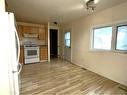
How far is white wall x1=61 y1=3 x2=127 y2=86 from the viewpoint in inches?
103

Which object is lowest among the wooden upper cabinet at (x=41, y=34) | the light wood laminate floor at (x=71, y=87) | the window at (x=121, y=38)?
the light wood laminate floor at (x=71, y=87)

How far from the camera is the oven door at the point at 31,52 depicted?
472 centimetres

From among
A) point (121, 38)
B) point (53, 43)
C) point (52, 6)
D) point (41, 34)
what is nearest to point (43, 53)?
point (41, 34)

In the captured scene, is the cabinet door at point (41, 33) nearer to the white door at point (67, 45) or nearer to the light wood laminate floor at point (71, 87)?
the white door at point (67, 45)

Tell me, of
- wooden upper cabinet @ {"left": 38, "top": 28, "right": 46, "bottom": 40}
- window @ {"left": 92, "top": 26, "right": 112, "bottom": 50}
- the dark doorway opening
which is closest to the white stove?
wooden upper cabinet @ {"left": 38, "top": 28, "right": 46, "bottom": 40}

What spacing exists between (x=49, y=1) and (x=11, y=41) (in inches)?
63.6

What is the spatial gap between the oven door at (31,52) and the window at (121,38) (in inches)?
149

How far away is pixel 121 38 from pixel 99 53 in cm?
87

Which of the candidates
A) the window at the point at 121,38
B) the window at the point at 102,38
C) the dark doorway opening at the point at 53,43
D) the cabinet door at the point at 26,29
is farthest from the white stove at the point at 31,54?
the window at the point at 121,38

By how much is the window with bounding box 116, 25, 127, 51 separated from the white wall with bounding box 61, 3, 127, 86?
225mm

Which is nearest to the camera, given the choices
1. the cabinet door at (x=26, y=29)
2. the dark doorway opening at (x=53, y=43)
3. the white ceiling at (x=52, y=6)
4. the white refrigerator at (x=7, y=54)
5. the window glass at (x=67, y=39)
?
the white refrigerator at (x=7, y=54)

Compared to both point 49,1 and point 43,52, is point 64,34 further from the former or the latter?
point 49,1

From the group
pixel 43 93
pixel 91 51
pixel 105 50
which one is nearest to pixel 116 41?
pixel 105 50

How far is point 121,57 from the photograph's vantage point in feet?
8.57
